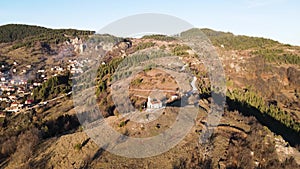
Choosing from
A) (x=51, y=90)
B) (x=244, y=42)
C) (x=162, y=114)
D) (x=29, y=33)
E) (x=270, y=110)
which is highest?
(x=244, y=42)

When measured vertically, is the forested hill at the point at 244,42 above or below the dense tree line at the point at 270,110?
above

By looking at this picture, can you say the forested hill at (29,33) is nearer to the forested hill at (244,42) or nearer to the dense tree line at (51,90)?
the forested hill at (244,42)

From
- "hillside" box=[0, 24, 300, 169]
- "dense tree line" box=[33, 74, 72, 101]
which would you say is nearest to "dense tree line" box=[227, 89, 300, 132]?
"hillside" box=[0, 24, 300, 169]

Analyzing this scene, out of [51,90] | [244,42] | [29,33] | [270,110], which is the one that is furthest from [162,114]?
[29,33]

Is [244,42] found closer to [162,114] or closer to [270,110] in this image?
[270,110]

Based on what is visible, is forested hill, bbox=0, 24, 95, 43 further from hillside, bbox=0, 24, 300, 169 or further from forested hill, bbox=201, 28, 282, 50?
forested hill, bbox=201, 28, 282, 50

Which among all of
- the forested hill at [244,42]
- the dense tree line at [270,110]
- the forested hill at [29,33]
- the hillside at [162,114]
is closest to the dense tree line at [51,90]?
the hillside at [162,114]
